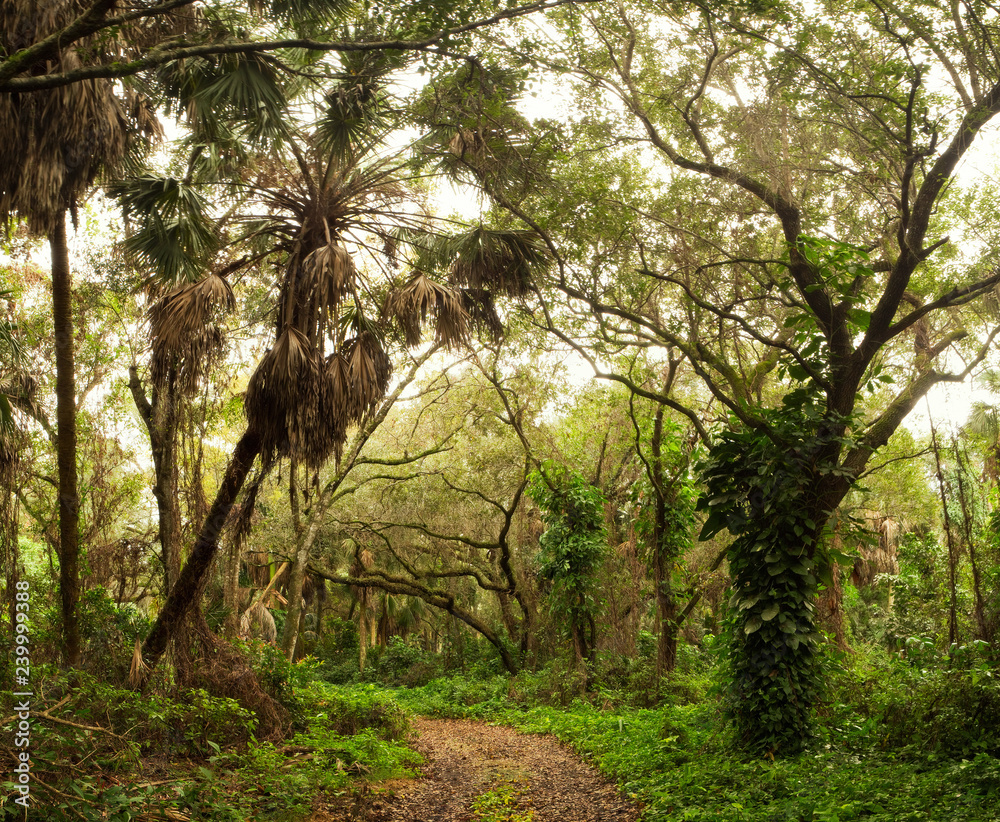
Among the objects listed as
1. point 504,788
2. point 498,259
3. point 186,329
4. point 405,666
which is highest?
point 498,259

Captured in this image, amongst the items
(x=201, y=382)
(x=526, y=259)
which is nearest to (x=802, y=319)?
(x=526, y=259)

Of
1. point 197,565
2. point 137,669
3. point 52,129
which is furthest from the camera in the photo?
point 197,565

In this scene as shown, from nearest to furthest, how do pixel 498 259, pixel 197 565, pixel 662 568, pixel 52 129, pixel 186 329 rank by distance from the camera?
1. pixel 52 129
2. pixel 186 329
3. pixel 197 565
4. pixel 498 259
5. pixel 662 568

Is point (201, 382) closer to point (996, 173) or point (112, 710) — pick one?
point (112, 710)

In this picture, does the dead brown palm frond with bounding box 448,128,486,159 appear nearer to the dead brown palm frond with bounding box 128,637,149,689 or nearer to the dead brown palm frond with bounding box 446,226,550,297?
the dead brown palm frond with bounding box 446,226,550,297

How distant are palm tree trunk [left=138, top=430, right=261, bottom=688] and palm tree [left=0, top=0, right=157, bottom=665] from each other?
2.39 ft

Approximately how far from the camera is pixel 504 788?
727 cm

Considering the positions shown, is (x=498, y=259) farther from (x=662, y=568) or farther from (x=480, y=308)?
(x=662, y=568)

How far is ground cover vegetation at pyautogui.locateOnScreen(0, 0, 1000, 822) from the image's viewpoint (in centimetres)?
552

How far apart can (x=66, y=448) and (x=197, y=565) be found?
5.69 ft

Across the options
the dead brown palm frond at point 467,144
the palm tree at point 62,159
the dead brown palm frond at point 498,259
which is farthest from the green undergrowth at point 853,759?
the dead brown palm frond at point 467,144

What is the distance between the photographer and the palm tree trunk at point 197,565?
7.53 meters

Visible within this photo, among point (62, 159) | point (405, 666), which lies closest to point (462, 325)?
point (62, 159)

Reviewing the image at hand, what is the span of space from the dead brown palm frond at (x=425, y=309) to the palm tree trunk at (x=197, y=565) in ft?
7.33
